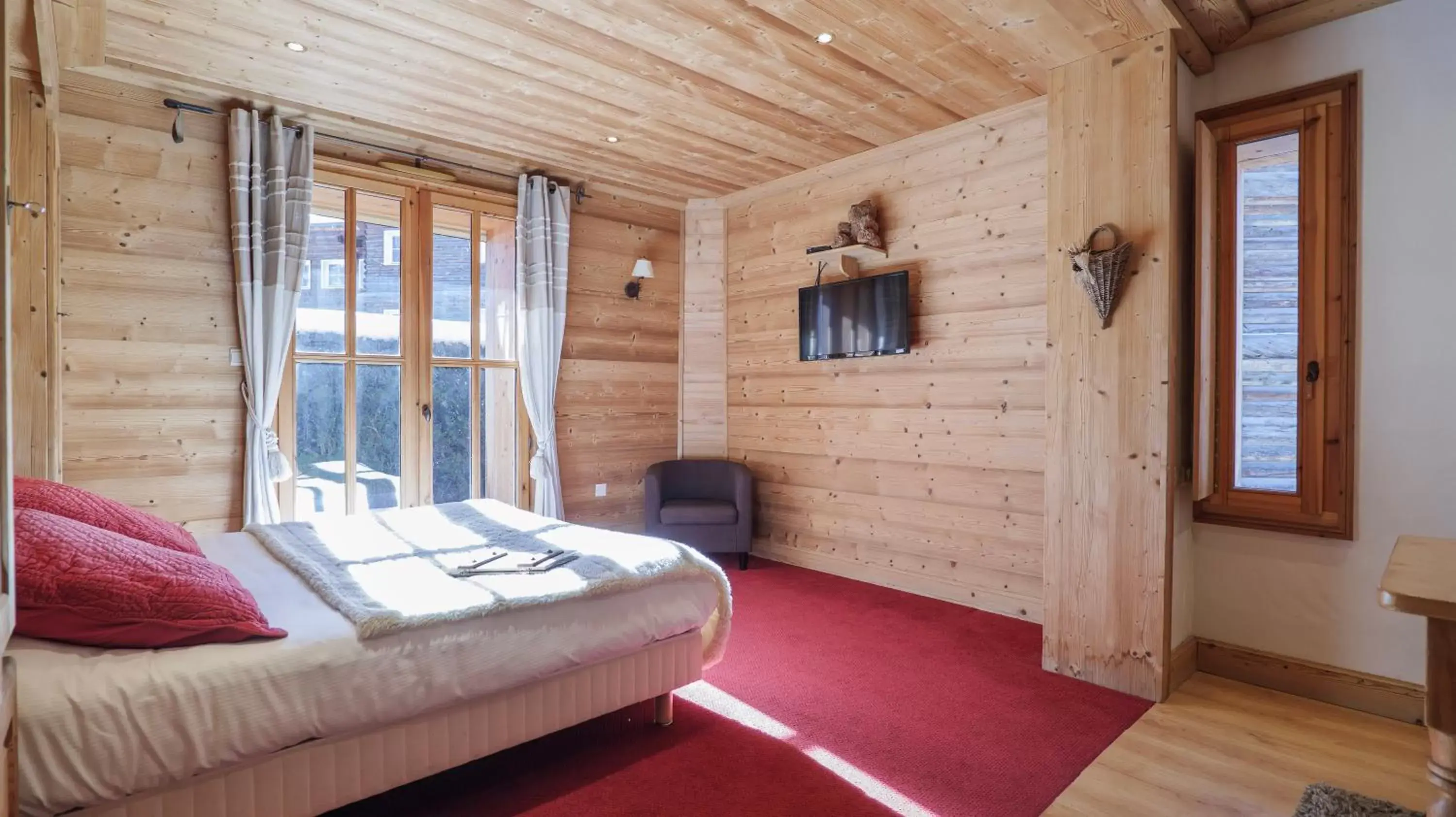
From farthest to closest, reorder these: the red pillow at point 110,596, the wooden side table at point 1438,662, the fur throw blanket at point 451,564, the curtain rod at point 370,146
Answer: the curtain rod at point 370,146, the fur throw blanket at point 451,564, the red pillow at point 110,596, the wooden side table at point 1438,662

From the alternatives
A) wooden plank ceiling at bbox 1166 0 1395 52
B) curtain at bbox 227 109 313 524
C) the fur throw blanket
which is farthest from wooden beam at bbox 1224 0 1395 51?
curtain at bbox 227 109 313 524

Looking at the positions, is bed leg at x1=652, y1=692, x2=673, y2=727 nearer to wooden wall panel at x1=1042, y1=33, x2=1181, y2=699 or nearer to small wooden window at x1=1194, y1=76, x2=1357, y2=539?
wooden wall panel at x1=1042, y1=33, x2=1181, y2=699

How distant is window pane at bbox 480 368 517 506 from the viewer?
15.4 ft

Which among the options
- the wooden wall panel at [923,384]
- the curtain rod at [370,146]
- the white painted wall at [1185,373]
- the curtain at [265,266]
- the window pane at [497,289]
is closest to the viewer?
the white painted wall at [1185,373]

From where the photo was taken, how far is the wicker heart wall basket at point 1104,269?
2836 mm

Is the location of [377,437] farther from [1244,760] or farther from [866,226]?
[1244,760]

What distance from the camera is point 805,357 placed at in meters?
4.79

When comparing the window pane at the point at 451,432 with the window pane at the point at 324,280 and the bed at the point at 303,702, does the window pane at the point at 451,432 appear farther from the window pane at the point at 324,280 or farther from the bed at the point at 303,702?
the bed at the point at 303,702

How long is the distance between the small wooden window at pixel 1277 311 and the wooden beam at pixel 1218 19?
10.7 inches

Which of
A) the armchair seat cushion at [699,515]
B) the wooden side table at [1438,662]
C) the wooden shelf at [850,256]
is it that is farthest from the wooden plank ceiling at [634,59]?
the armchair seat cushion at [699,515]

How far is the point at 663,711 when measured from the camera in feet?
8.38

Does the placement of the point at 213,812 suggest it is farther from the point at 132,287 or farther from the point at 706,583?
the point at 132,287

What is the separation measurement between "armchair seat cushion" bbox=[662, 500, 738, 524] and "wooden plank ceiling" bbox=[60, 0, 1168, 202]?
7.33 feet

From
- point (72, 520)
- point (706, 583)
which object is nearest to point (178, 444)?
point (72, 520)
